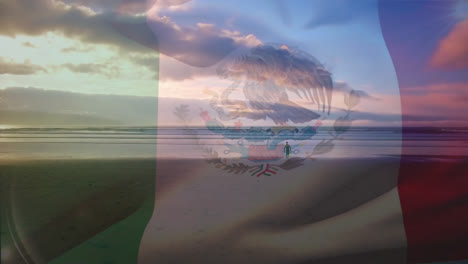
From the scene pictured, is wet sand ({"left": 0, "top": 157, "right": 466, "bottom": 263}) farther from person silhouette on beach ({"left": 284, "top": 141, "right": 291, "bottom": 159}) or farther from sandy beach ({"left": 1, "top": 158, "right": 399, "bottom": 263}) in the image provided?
person silhouette on beach ({"left": 284, "top": 141, "right": 291, "bottom": 159})

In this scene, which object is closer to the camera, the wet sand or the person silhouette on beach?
the wet sand

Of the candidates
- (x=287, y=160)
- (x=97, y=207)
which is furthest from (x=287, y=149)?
(x=97, y=207)

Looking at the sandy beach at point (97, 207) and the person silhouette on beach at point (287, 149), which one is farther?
the person silhouette on beach at point (287, 149)

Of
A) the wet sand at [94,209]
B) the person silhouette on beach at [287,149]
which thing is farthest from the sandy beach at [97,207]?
the person silhouette on beach at [287,149]

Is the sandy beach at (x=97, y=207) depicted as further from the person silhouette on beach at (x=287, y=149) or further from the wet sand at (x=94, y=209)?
the person silhouette on beach at (x=287, y=149)

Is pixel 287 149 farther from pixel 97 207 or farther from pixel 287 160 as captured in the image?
pixel 97 207

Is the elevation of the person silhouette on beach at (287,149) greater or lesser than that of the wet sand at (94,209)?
greater

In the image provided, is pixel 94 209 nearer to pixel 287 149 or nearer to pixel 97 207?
pixel 97 207

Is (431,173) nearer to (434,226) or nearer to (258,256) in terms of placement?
(434,226)

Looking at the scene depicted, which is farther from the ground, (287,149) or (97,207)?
(287,149)

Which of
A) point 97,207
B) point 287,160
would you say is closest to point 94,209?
point 97,207

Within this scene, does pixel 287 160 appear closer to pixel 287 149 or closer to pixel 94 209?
pixel 287 149

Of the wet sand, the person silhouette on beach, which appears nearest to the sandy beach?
the wet sand
